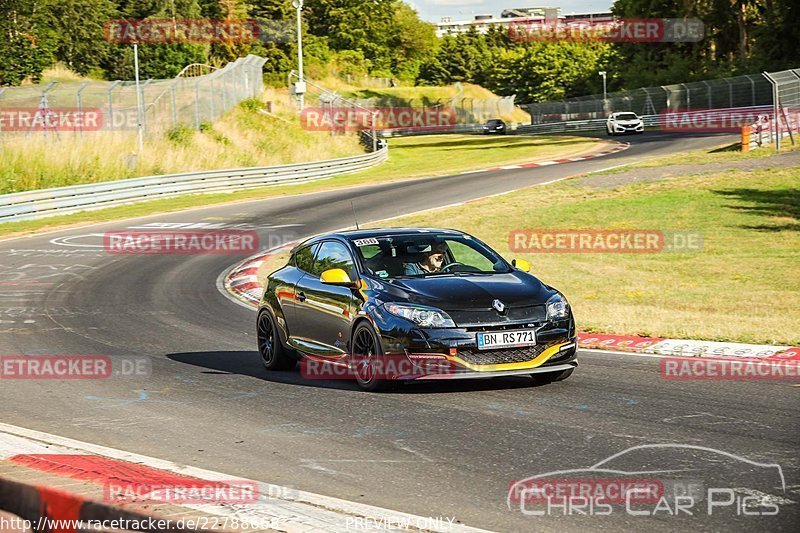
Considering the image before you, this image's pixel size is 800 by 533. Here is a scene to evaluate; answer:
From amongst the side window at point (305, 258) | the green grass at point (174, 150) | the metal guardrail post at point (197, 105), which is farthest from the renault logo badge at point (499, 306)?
the metal guardrail post at point (197, 105)

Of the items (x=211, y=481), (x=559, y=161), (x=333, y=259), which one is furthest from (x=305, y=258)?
(x=559, y=161)

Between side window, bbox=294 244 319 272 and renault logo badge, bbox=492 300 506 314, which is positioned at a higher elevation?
side window, bbox=294 244 319 272

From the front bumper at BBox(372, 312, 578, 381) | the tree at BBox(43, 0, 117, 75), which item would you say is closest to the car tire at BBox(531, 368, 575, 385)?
the front bumper at BBox(372, 312, 578, 381)

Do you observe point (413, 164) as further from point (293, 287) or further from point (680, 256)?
point (293, 287)

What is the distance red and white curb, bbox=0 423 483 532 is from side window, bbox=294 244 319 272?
4.27 metres

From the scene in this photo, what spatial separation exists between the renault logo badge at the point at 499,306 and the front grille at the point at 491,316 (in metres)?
0.03

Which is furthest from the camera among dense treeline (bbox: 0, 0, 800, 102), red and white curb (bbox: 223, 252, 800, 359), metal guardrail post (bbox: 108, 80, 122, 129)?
dense treeline (bbox: 0, 0, 800, 102)

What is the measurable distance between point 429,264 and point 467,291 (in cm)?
98

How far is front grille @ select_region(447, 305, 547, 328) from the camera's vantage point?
994 centimetres

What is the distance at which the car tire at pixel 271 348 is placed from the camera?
12.2 meters

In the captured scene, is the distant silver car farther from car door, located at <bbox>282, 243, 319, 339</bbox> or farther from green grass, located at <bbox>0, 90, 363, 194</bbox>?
car door, located at <bbox>282, 243, 319, 339</bbox>

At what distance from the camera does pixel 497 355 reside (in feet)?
32.6

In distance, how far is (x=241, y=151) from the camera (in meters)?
50.0

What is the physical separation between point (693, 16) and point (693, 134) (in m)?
47.4
